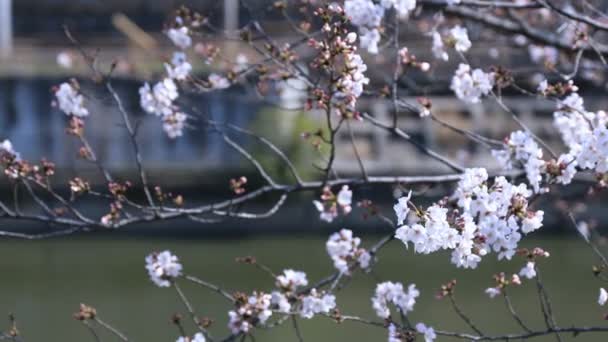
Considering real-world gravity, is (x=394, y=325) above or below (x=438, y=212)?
below

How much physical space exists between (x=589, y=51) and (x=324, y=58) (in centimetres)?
146

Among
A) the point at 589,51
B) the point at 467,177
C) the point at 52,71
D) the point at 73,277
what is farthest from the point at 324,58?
the point at 52,71

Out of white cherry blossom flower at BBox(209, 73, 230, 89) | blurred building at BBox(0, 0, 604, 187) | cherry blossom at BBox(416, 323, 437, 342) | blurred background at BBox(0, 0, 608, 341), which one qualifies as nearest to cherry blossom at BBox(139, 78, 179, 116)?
white cherry blossom flower at BBox(209, 73, 230, 89)

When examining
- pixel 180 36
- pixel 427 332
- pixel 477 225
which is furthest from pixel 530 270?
pixel 180 36

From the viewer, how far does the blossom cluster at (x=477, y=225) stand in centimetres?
244

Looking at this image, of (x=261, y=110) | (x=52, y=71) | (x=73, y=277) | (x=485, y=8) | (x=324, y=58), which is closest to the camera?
(x=324, y=58)

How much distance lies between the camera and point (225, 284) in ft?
30.6

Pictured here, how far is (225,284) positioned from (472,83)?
5.89 metres

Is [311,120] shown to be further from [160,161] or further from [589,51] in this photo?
[589,51]

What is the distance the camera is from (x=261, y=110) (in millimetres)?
12336

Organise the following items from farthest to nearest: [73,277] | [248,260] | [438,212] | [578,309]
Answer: [73,277] → [578,309] → [248,260] → [438,212]

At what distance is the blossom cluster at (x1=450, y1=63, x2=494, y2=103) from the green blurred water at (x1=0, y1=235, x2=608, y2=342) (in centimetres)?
310

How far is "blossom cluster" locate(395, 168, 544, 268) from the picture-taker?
2.44m

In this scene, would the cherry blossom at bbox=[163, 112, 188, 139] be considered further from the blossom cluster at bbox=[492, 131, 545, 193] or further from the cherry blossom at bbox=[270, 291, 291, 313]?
the blossom cluster at bbox=[492, 131, 545, 193]
